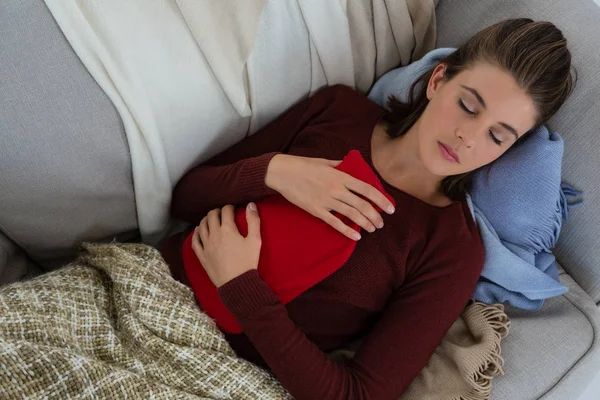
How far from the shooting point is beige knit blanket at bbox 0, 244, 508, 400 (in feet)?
2.59

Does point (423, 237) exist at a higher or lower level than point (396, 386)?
higher

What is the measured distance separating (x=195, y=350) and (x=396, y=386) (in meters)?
0.35

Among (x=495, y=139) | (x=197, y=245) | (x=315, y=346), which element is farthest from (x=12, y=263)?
(x=495, y=139)

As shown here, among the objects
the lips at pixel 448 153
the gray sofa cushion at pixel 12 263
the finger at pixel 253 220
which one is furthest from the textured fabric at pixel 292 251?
the gray sofa cushion at pixel 12 263

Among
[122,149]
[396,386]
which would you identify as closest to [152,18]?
[122,149]

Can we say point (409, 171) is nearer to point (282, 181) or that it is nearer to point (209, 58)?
point (282, 181)

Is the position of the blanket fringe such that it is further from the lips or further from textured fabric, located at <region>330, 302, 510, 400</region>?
the lips

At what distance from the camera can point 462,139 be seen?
961mm

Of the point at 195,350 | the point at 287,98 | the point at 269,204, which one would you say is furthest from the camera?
the point at 287,98

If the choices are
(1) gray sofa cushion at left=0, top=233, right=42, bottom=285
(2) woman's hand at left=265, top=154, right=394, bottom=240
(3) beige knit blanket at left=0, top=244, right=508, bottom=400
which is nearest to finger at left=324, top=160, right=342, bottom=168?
(2) woman's hand at left=265, top=154, right=394, bottom=240

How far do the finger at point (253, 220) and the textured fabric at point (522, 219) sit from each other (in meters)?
0.45

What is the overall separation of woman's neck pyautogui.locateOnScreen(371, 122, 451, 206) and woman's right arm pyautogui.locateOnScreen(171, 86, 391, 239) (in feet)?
0.43

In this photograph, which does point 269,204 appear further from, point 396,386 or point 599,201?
point 599,201

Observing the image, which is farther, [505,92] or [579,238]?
[579,238]
